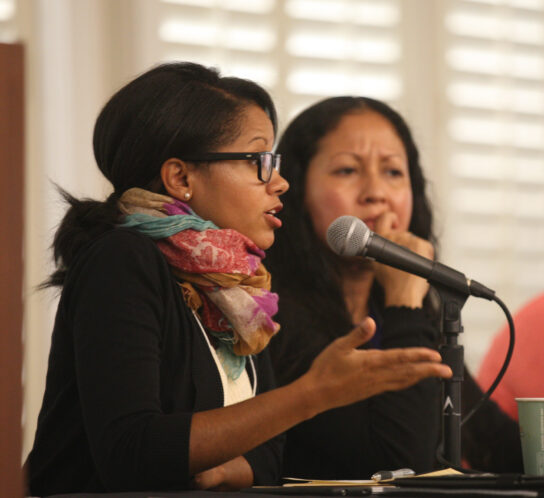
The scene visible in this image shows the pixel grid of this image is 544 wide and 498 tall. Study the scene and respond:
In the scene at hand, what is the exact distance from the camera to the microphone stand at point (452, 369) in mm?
1326

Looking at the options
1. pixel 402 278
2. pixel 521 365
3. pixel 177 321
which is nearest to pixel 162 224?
pixel 177 321

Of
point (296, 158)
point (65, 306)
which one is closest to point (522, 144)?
point (296, 158)

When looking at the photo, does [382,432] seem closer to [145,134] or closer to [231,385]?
[231,385]

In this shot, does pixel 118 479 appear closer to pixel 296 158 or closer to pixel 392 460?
pixel 392 460

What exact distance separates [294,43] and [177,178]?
156 centimetres

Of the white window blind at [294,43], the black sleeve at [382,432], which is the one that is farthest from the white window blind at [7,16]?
the black sleeve at [382,432]

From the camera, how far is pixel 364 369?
42.1 inches

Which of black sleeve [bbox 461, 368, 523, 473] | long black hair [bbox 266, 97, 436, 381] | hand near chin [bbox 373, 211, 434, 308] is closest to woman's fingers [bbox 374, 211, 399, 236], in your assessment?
hand near chin [bbox 373, 211, 434, 308]

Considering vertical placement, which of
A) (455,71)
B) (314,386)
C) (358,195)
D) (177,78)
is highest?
(455,71)

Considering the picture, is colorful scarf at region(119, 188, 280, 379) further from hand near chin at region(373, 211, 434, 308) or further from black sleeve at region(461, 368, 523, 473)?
black sleeve at region(461, 368, 523, 473)

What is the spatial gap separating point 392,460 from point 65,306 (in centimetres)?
76

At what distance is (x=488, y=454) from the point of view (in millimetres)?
2055

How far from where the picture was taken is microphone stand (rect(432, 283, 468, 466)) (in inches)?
52.2

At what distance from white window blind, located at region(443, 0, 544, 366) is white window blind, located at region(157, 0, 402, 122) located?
276mm
